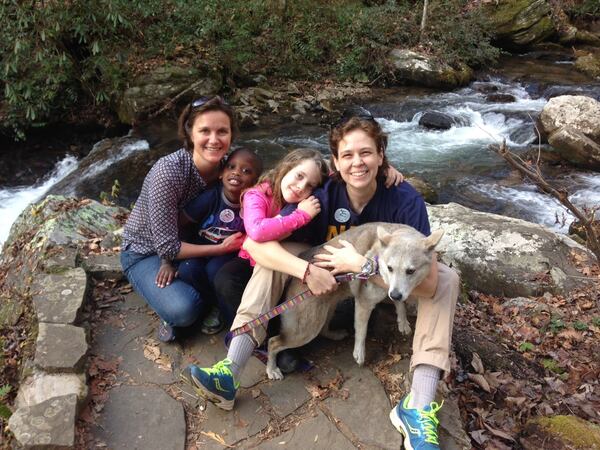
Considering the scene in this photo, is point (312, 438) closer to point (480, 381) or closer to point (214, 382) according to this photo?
point (214, 382)

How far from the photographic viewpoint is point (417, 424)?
118 inches

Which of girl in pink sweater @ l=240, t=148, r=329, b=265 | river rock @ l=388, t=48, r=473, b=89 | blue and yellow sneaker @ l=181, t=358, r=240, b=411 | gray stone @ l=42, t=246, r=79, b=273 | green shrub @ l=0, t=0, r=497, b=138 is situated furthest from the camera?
river rock @ l=388, t=48, r=473, b=89

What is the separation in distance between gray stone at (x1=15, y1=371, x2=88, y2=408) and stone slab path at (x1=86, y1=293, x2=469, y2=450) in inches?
6.4

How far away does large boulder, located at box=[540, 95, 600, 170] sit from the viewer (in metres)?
9.73

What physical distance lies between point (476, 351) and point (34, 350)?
3.65 metres

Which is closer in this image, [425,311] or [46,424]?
[46,424]

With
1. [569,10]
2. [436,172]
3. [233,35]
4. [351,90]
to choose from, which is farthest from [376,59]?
[569,10]

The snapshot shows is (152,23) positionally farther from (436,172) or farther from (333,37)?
(436,172)

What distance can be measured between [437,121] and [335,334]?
31.9ft

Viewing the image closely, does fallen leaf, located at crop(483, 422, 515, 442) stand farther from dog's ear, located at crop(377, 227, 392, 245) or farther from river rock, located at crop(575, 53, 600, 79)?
river rock, located at crop(575, 53, 600, 79)

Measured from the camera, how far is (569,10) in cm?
1927

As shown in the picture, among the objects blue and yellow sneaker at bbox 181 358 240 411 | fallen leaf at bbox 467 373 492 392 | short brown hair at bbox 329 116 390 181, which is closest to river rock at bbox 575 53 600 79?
fallen leaf at bbox 467 373 492 392

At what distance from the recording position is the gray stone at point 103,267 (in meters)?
4.65

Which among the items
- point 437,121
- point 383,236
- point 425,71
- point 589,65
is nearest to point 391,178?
point 383,236
